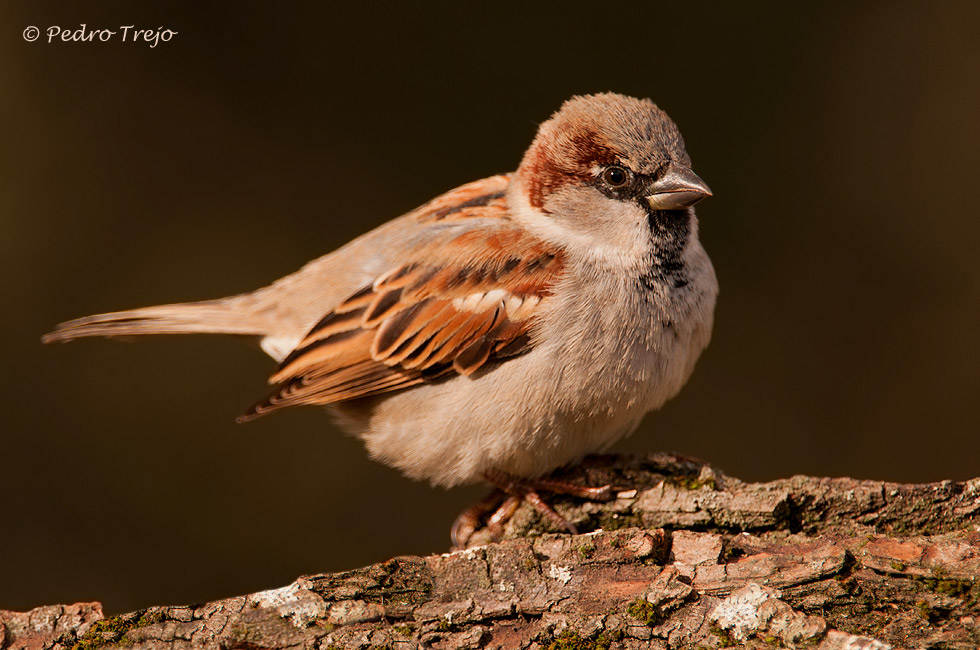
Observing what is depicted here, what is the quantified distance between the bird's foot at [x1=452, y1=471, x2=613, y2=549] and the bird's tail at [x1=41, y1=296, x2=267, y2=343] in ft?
3.11

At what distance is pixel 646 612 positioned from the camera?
197 centimetres

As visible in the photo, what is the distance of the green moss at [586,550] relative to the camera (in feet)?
6.91

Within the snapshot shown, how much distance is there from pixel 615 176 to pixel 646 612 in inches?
47.0

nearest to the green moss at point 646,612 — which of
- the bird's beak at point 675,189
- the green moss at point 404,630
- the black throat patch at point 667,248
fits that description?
the green moss at point 404,630

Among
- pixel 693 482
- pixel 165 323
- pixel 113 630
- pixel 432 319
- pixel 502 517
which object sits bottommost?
pixel 113 630

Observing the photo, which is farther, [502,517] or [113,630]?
[502,517]

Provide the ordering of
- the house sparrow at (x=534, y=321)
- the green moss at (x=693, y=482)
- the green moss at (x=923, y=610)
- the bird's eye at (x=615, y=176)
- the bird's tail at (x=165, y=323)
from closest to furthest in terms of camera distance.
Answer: the green moss at (x=923, y=610) → the green moss at (x=693, y=482) → the house sparrow at (x=534, y=321) → the bird's eye at (x=615, y=176) → the bird's tail at (x=165, y=323)

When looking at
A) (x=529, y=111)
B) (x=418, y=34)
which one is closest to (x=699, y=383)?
(x=529, y=111)

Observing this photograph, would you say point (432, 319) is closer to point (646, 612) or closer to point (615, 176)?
point (615, 176)

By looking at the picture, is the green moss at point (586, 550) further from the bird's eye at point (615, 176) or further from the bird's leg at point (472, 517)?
the bird's eye at point (615, 176)

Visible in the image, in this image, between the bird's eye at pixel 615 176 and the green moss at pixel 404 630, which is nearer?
the green moss at pixel 404 630

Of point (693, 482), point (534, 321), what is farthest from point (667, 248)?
point (693, 482)

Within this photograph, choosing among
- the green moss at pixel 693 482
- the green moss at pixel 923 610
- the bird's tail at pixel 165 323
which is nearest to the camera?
the green moss at pixel 923 610

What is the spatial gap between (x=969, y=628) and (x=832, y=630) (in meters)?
0.25
